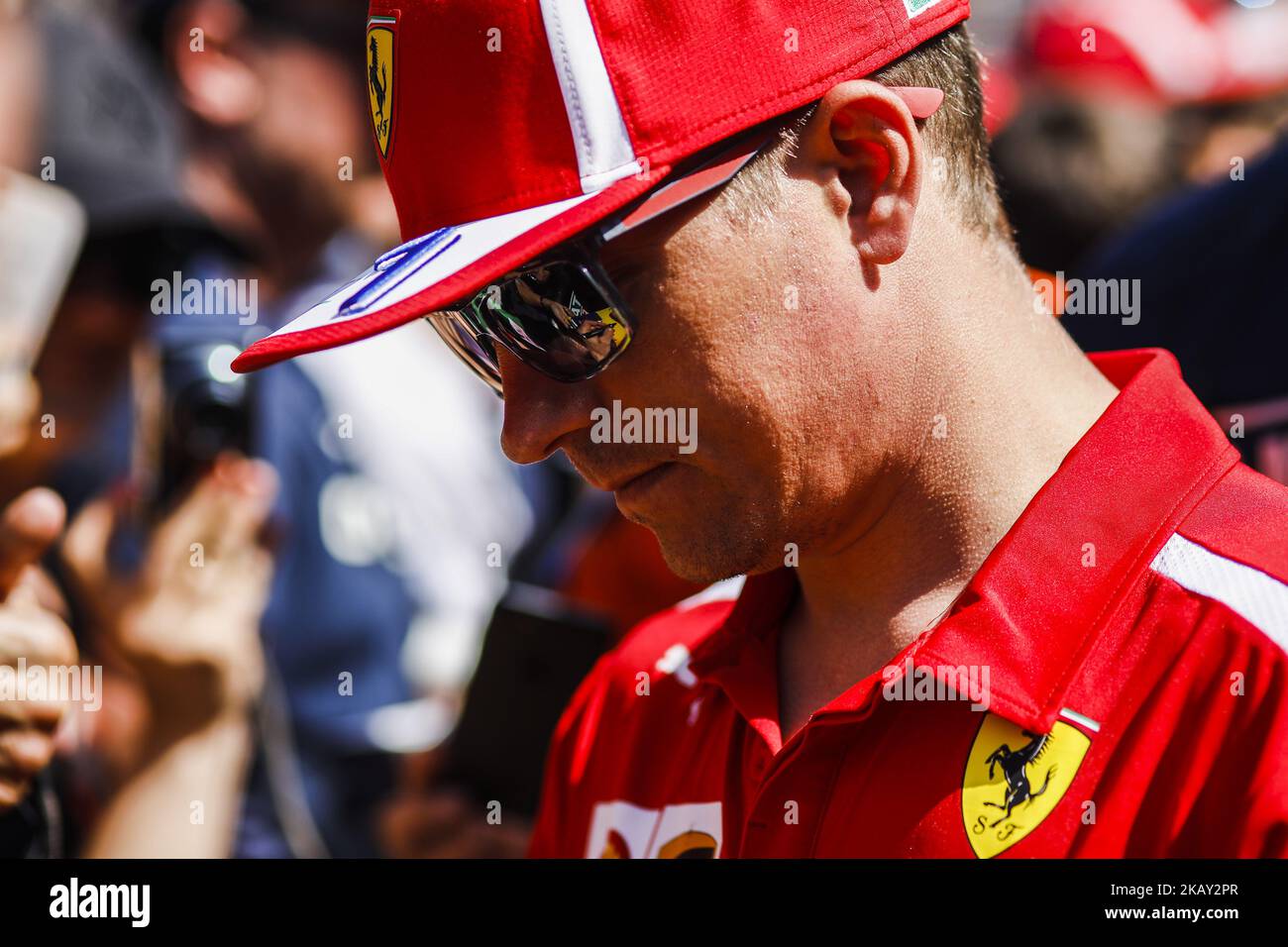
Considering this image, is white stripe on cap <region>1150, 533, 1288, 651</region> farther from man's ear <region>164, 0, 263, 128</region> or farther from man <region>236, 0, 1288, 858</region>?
man's ear <region>164, 0, 263, 128</region>

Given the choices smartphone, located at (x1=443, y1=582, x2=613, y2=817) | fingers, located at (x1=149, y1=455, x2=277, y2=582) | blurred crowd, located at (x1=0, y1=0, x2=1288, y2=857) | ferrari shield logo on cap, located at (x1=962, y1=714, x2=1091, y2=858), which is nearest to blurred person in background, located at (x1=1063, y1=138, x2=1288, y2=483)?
blurred crowd, located at (x1=0, y1=0, x2=1288, y2=857)

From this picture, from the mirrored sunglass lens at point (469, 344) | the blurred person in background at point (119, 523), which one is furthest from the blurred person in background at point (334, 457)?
the mirrored sunglass lens at point (469, 344)

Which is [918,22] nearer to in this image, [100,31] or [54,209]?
[54,209]

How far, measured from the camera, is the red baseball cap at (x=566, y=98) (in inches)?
49.8

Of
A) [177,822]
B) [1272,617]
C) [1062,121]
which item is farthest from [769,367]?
[1062,121]

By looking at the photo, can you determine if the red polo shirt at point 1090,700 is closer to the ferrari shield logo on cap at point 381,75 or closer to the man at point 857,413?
the man at point 857,413

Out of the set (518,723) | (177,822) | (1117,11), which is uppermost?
(1117,11)

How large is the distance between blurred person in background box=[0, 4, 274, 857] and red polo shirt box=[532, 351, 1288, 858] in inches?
59.4

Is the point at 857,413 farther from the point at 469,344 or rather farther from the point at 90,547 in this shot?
the point at 90,547

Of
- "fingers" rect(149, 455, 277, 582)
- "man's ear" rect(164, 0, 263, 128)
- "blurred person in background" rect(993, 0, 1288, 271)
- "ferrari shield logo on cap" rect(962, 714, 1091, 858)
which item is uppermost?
"man's ear" rect(164, 0, 263, 128)

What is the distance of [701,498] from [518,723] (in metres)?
1.02

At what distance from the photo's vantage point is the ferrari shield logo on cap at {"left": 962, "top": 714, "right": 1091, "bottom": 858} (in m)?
1.20

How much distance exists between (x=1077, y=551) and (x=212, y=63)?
319cm
